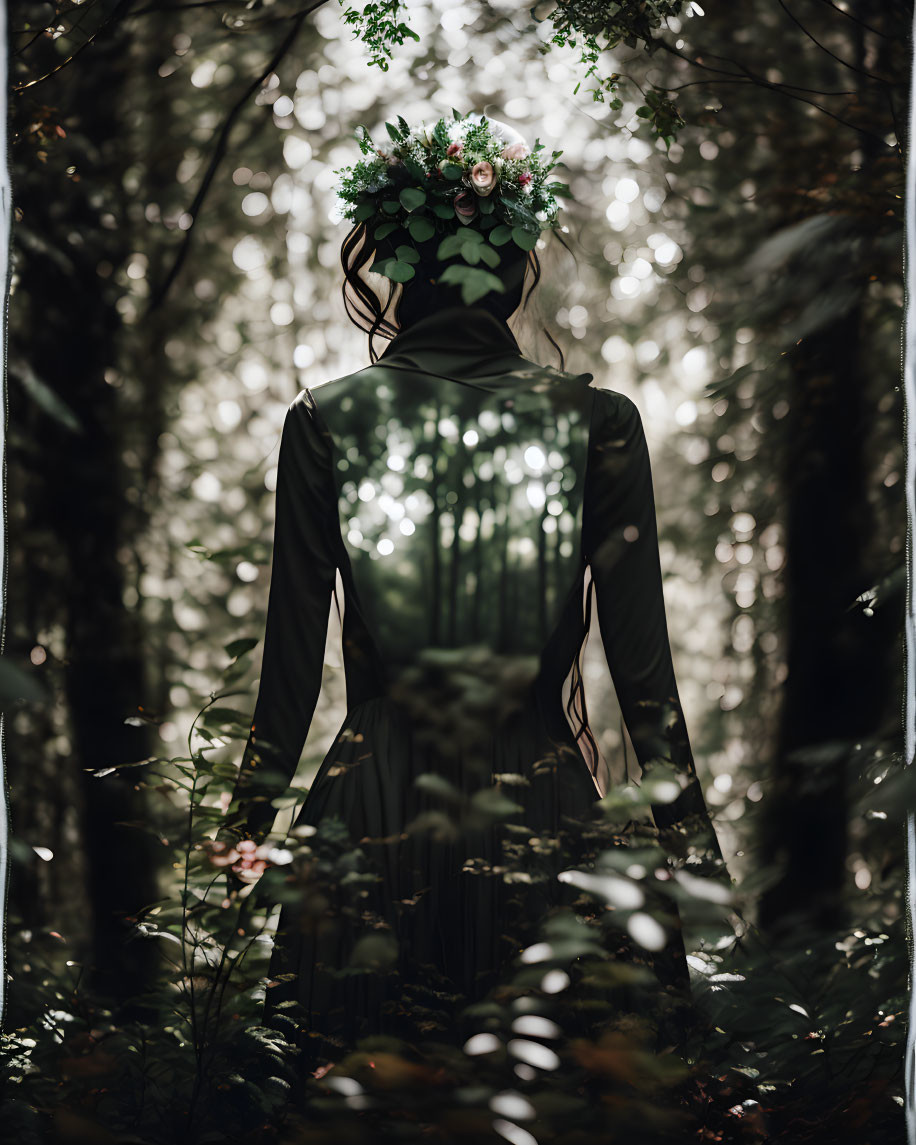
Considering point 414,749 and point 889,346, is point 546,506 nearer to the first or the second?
point 414,749

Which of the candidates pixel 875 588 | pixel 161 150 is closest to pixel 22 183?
pixel 161 150

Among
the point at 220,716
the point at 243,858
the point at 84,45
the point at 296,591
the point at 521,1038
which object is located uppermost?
the point at 84,45

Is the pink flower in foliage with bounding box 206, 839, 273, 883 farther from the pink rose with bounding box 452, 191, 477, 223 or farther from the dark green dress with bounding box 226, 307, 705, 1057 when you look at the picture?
the pink rose with bounding box 452, 191, 477, 223

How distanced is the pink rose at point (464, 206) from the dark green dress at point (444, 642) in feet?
0.58

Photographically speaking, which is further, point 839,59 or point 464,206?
point 839,59

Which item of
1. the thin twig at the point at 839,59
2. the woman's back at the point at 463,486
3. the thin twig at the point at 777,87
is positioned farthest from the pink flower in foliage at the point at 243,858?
the thin twig at the point at 839,59

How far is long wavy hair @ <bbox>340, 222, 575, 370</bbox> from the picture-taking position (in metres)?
2.08

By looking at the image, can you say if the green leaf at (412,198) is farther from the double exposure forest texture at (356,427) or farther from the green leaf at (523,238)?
the double exposure forest texture at (356,427)

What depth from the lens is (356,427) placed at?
1933 millimetres

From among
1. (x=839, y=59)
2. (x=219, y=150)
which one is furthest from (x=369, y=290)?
(x=839, y=59)

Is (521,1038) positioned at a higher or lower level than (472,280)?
lower

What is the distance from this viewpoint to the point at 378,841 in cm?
187

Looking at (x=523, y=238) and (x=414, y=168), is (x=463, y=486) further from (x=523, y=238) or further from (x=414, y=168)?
(x=414, y=168)

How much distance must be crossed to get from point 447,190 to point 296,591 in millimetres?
764
